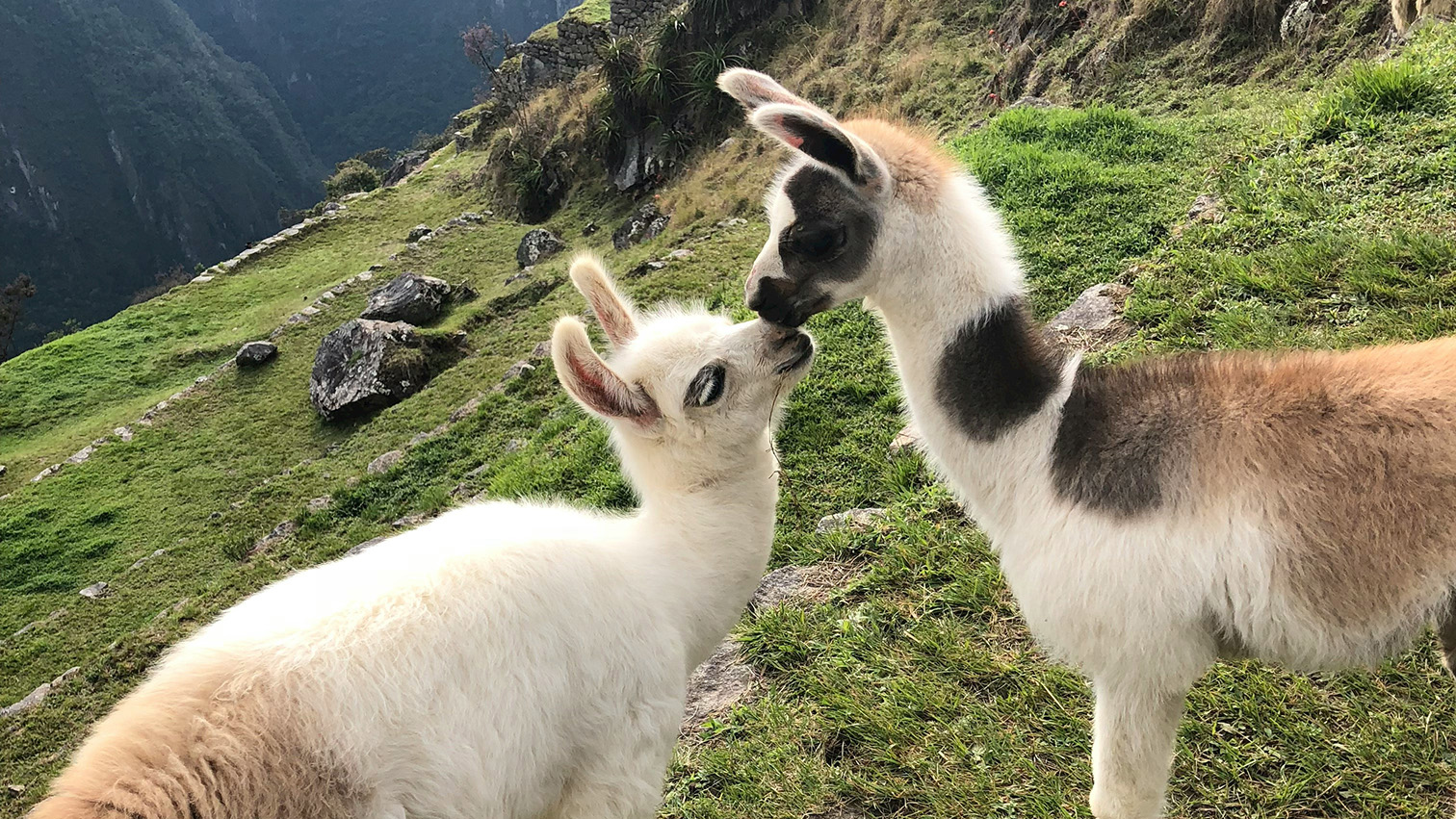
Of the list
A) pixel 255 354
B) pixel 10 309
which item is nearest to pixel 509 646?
pixel 255 354

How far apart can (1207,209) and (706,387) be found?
16.8 ft

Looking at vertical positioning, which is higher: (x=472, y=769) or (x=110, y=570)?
(x=472, y=769)

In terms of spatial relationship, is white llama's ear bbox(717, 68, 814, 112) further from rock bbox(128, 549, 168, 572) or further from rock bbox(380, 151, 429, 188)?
rock bbox(380, 151, 429, 188)

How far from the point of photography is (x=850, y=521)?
429cm

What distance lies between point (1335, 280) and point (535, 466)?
557cm

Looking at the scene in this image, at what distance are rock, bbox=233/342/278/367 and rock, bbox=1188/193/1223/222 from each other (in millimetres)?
15882

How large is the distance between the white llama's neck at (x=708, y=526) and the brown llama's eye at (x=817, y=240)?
676 millimetres

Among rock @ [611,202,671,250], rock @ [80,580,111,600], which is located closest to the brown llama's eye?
rock @ [80,580,111,600]

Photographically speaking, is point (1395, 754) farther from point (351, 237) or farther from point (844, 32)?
point (351, 237)

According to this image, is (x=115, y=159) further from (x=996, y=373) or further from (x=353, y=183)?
(x=996, y=373)

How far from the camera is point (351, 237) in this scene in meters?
23.8

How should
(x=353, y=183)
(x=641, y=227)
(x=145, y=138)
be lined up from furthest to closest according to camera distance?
(x=145, y=138) → (x=353, y=183) → (x=641, y=227)

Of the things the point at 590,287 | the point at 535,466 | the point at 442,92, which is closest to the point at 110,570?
the point at 535,466

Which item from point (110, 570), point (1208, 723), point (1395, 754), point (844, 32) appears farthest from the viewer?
point (844, 32)
